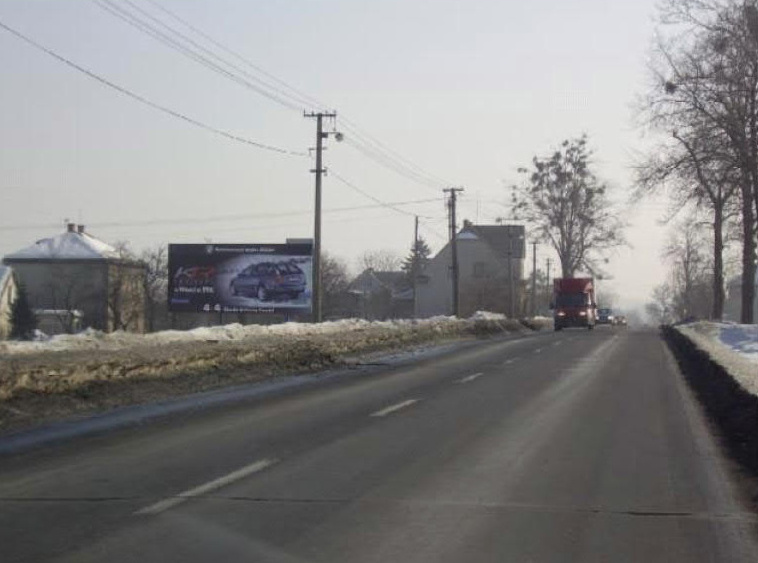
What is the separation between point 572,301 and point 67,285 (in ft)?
121

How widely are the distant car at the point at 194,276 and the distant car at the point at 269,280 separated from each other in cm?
135

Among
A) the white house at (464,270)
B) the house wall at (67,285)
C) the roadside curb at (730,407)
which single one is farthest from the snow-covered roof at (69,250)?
the roadside curb at (730,407)

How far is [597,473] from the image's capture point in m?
10.8

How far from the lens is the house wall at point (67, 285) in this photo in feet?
249

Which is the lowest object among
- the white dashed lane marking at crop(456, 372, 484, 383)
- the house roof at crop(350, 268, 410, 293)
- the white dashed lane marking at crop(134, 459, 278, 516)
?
the white dashed lane marking at crop(134, 459, 278, 516)

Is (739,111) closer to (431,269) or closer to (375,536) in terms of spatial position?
(375,536)

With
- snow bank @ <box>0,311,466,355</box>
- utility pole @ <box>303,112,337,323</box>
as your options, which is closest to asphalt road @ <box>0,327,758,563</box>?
snow bank @ <box>0,311,466,355</box>

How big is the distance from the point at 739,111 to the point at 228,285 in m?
30.8

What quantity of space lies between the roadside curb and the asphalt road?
13.3 inches

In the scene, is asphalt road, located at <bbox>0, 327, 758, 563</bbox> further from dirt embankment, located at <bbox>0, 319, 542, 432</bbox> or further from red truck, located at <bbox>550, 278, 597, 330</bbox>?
red truck, located at <bbox>550, 278, 597, 330</bbox>

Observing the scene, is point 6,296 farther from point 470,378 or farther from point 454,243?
point 470,378

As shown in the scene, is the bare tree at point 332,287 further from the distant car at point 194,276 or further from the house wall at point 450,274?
the distant car at point 194,276

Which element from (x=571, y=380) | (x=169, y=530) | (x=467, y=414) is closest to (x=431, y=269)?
(x=571, y=380)

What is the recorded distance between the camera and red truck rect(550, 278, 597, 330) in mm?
66938
